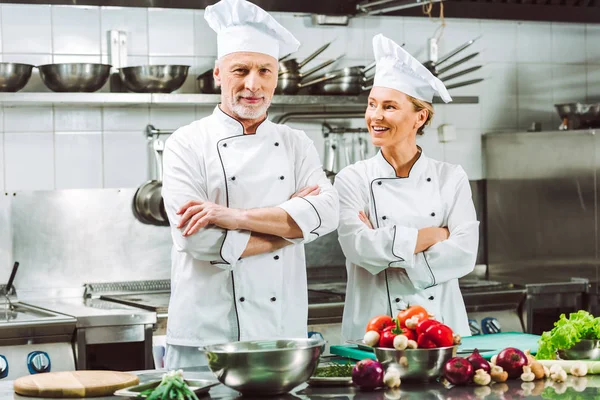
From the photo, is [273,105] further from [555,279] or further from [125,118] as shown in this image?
[555,279]

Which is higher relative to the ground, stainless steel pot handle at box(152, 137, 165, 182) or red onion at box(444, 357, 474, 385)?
stainless steel pot handle at box(152, 137, 165, 182)

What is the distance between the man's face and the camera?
288 centimetres

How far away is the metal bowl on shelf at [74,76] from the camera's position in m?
4.24

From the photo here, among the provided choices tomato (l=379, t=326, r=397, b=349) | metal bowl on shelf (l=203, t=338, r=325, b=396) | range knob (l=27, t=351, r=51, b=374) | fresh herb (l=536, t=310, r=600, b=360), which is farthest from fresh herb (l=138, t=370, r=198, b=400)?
range knob (l=27, t=351, r=51, b=374)

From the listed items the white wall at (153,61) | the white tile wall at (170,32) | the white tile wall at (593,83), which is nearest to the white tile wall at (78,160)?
the white wall at (153,61)

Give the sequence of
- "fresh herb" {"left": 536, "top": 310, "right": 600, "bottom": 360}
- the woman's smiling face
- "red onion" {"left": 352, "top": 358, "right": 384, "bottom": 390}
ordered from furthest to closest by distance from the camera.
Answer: the woman's smiling face → "fresh herb" {"left": 536, "top": 310, "right": 600, "bottom": 360} → "red onion" {"left": 352, "top": 358, "right": 384, "bottom": 390}

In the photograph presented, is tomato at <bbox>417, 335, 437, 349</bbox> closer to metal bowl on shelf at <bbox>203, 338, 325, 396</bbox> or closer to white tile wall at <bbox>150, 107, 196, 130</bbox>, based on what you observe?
metal bowl on shelf at <bbox>203, 338, 325, 396</bbox>

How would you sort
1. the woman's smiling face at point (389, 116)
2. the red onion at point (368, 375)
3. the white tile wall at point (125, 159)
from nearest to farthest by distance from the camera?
the red onion at point (368, 375)
the woman's smiling face at point (389, 116)
the white tile wall at point (125, 159)

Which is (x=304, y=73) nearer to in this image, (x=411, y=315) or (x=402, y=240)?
(x=402, y=240)

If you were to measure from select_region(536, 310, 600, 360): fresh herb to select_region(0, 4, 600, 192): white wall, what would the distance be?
2.71 metres

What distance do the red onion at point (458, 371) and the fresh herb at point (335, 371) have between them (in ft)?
0.78

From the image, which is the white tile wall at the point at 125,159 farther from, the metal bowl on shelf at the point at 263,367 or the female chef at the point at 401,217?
the metal bowl on shelf at the point at 263,367

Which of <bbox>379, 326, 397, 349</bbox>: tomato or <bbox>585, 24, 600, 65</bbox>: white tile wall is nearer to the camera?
<bbox>379, 326, 397, 349</bbox>: tomato

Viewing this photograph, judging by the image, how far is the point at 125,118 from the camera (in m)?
4.66
